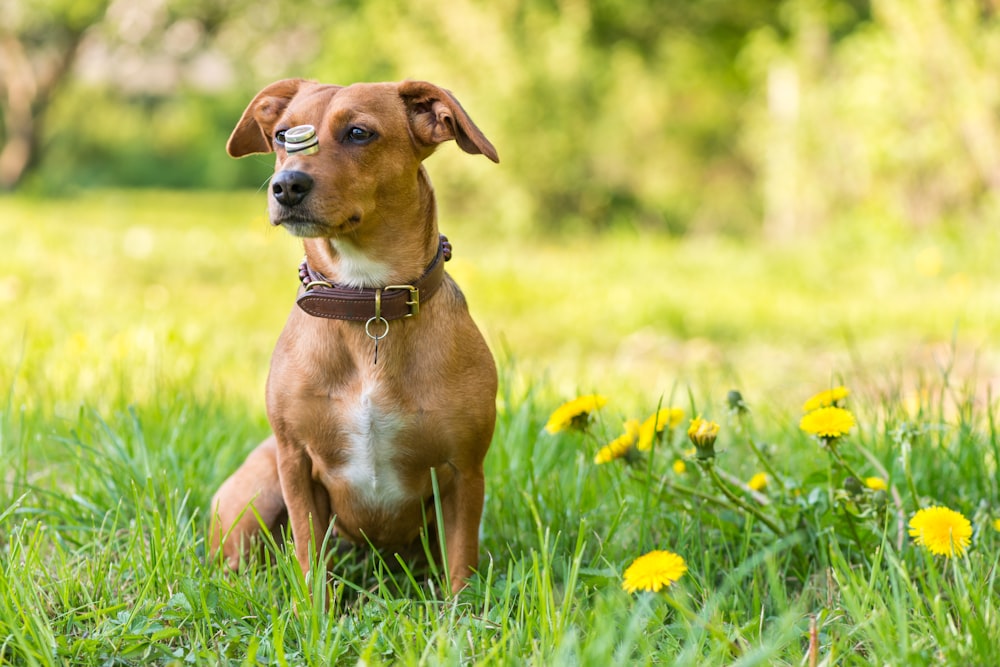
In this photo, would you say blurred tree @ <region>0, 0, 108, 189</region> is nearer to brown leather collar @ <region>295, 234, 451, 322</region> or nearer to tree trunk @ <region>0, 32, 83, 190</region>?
tree trunk @ <region>0, 32, 83, 190</region>

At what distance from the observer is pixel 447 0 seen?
10.5 meters

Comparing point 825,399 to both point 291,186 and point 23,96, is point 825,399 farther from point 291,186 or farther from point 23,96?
point 23,96

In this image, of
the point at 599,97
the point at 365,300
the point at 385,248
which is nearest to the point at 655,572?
the point at 365,300

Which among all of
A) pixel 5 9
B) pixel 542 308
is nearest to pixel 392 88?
pixel 542 308

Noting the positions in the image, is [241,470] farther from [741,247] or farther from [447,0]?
[447,0]

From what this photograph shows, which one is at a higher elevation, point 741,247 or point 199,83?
point 199,83

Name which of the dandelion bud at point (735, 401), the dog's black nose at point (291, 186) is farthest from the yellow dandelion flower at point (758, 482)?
the dog's black nose at point (291, 186)

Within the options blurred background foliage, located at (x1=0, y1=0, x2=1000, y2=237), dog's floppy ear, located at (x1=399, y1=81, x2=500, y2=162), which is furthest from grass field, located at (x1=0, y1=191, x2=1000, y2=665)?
blurred background foliage, located at (x1=0, y1=0, x2=1000, y2=237)

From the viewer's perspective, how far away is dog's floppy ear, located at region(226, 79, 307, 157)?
2664mm

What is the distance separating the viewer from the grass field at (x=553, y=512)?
2.02 m

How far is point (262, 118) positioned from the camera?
2688 millimetres

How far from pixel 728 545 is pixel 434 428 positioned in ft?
2.65

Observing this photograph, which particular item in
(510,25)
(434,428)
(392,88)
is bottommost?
(434,428)

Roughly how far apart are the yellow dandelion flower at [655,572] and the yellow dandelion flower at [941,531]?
563mm
